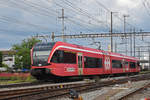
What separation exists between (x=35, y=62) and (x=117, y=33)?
2910 centimetres

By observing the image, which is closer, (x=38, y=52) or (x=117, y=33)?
(x=38, y=52)

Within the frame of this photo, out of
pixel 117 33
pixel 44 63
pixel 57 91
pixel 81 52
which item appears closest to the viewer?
pixel 57 91

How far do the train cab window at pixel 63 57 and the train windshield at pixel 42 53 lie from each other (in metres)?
0.60

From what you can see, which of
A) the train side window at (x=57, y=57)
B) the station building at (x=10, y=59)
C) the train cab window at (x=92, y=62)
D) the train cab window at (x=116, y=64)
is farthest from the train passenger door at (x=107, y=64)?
the station building at (x=10, y=59)

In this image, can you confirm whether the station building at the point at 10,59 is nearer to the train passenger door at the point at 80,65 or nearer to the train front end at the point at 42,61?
the train passenger door at the point at 80,65

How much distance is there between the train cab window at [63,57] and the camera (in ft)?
66.9

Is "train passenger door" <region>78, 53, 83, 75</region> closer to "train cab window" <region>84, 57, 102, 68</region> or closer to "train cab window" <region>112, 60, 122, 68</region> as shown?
"train cab window" <region>84, 57, 102, 68</region>

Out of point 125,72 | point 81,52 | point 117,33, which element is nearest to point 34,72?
point 81,52

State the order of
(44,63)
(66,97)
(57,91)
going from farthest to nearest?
(44,63), (57,91), (66,97)

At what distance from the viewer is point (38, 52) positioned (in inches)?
830

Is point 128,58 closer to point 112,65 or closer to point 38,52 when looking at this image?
point 112,65

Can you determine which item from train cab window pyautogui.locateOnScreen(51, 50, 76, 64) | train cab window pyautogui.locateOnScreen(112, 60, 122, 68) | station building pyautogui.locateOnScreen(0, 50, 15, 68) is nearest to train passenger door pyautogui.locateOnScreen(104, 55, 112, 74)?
train cab window pyautogui.locateOnScreen(112, 60, 122, 68)

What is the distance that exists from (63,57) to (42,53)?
5.67 feet

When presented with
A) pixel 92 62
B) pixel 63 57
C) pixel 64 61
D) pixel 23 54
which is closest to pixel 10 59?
pixel 23 54
